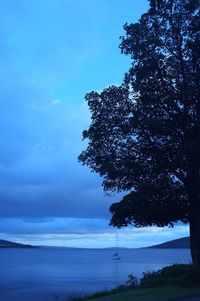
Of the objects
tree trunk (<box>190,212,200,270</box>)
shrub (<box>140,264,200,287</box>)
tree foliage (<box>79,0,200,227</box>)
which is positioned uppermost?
tree foliage (<box>79,0,200,227</box>)

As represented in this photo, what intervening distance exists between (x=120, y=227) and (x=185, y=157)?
5054 mm

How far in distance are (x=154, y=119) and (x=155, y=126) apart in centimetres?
32

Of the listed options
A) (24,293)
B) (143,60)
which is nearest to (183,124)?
(143,60)

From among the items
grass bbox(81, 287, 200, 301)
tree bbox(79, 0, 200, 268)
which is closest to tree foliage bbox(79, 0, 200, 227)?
tree bbox(79, 0, 200, 268)

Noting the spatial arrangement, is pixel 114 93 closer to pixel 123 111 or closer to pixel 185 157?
pixel 123 111

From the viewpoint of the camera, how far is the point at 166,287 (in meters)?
24.9

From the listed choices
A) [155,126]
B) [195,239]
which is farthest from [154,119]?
[195,239]

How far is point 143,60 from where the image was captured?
85.9 feet

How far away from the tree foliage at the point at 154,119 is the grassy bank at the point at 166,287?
2.62 metres

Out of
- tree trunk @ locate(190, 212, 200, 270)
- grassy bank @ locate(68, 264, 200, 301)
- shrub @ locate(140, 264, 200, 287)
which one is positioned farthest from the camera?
tree trunk @ locate(190, 212, 200, 270)

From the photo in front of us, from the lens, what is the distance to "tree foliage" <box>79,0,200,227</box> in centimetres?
2531

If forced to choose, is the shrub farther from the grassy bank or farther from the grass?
the grass

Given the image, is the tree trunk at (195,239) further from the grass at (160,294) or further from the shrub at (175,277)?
the grass at (160,294)

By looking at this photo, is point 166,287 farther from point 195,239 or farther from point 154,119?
point 154,119
